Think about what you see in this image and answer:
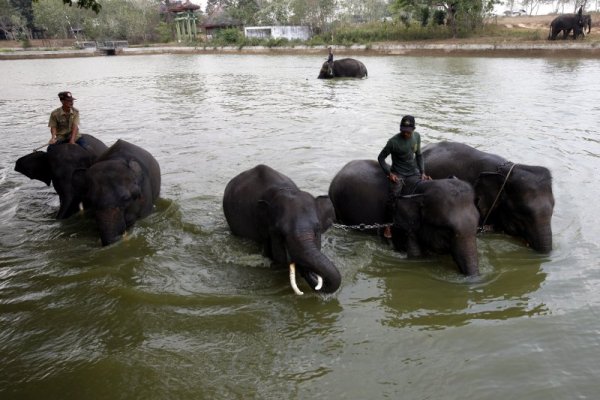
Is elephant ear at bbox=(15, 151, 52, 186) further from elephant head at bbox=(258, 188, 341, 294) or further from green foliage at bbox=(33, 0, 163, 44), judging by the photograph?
green foliage at bbox=(33, 0, 163, 44)

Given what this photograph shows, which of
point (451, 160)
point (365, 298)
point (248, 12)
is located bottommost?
point (365, 298)

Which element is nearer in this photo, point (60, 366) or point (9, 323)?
point (60, 366)

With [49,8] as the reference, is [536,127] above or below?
below

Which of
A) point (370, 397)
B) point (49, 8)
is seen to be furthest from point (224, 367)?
point (49, 8)

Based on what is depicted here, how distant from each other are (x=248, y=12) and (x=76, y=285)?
82.6 meters

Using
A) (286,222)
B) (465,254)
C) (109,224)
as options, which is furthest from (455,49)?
(286,222)

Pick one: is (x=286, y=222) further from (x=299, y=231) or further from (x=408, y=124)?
(x=408, y=124)

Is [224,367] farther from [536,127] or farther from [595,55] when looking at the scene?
[595,55]

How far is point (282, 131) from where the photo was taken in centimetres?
1402

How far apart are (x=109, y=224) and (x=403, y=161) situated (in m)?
4.04

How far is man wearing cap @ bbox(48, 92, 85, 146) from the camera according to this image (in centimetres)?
838

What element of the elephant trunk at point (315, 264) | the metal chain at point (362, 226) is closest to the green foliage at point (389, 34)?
the metal chain at point (362, 226)

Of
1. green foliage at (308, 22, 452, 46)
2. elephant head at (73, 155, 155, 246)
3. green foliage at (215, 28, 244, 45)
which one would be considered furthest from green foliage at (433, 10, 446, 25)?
elephant head at (73, 155, 155, 246)

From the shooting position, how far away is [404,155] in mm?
6395
